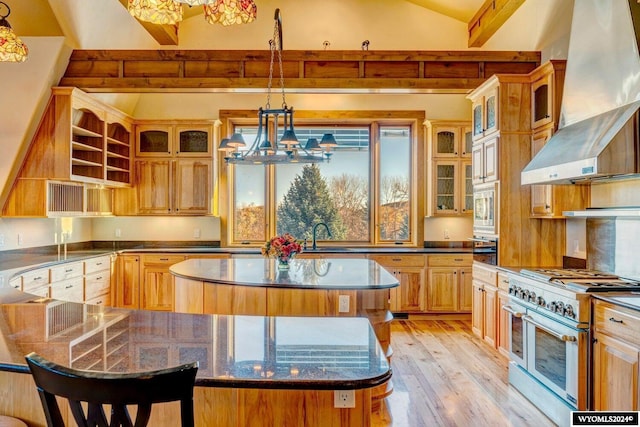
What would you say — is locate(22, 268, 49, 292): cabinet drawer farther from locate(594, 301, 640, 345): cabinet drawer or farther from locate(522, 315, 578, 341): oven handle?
locate(594, 301, 640, 345): cabinet drawer

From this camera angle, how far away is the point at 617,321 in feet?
7.73

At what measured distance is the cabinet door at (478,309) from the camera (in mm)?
4402

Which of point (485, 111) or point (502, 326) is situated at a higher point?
point (485, 111)

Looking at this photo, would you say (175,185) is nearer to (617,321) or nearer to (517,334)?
(517,334)

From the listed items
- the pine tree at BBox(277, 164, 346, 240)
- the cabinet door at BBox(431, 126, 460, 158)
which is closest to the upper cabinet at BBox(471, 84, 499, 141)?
the cabinet door at BBox(431, 126, 460, 158)

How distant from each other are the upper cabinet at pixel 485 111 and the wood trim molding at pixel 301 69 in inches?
6.9

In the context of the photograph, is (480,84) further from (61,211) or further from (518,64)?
(61,211)

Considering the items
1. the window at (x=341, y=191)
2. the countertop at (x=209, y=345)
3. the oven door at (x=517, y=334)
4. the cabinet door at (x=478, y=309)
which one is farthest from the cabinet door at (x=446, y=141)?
the countertop at (x=209, y=345)

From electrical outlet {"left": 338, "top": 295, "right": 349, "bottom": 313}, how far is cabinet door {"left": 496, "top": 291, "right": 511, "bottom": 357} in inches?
66.6

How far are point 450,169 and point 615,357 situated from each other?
389cm

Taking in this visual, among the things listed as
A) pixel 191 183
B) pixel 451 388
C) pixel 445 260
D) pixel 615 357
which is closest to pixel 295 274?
pixel 451 388

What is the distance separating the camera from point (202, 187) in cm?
598

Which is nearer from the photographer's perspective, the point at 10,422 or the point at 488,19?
the point at 10,422

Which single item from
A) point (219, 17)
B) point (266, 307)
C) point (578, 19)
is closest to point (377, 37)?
point (578, 19)
